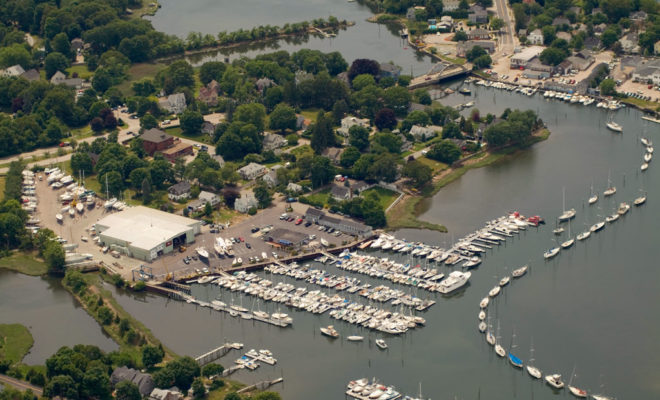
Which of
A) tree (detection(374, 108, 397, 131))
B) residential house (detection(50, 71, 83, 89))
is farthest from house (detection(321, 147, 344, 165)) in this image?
residential house (detection(50, 71, 83, 89))

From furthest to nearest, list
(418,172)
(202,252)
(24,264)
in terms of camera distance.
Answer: (418,172) < (24,264) < (202,252)

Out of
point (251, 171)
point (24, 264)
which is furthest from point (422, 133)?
point (24, 264)

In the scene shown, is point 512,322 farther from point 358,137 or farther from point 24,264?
point 24,264

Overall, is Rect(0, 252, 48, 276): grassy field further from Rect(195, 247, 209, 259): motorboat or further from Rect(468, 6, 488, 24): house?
Rect(468, 6, 488, 24): house

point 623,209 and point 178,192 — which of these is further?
point 178,192

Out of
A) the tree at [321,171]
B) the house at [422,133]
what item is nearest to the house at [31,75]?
the tree at [321,171]

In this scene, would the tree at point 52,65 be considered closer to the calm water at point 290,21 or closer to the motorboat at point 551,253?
the calm water at point 290,21

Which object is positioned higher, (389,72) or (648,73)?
(648,73)

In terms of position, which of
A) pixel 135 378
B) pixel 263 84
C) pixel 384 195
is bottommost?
pixel 135 378
